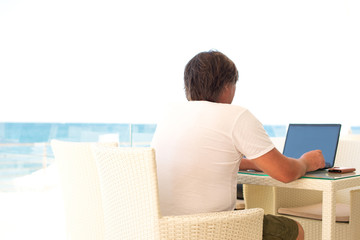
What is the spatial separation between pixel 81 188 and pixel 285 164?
900 millimetres

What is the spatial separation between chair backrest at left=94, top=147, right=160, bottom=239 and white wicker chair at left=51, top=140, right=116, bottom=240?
14.0 inches

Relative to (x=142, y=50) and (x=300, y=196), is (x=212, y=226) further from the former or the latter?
(x=142, y=50)

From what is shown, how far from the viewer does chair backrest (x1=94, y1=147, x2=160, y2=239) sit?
151 cm

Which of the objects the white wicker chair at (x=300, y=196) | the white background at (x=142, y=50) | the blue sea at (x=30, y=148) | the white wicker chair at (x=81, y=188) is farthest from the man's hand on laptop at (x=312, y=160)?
the white background at (x=142, y=50)

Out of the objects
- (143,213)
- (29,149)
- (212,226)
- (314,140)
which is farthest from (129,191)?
(29,149)

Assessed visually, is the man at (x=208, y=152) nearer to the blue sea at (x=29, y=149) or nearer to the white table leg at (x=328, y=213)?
the white table leg at (x=328, y=213)

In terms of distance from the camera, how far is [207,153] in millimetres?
1758

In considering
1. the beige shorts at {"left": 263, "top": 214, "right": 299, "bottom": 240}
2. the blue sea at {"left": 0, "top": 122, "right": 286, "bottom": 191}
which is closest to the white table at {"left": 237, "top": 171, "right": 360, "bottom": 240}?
the beige shorts at {"left": 263, "top": 214, "right": 299, "bottom": 240}

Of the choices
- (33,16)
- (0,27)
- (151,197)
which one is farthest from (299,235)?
(33,16)

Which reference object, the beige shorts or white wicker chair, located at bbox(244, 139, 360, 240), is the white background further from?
the beige shorts

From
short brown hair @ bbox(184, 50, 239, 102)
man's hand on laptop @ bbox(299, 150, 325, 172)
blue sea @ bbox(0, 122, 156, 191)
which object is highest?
short brown hair @ bbox(184, 50, 239, 102)

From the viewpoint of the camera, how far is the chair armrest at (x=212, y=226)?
1521mm

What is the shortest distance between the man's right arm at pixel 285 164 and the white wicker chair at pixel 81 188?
0.74m

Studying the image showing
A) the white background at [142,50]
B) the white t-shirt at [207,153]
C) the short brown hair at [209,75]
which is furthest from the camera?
the white background at [142,50]
